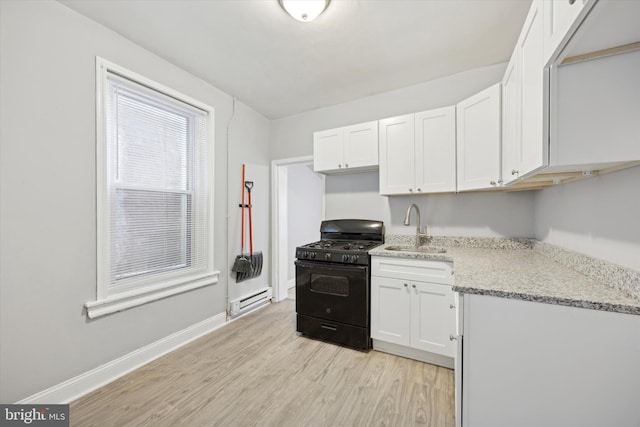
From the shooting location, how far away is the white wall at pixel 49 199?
56.9 inches

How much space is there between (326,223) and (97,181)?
214cm

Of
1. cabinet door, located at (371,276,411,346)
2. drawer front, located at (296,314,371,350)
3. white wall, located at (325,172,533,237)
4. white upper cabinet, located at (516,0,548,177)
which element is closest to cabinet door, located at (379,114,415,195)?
white wall, located at (325,172,533,237)

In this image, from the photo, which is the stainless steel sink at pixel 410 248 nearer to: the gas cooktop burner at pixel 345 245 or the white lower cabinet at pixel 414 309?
the gas cooktop burner at pixel 345 245

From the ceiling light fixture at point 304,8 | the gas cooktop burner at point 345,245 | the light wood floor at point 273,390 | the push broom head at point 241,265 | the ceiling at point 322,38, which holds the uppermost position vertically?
the ceiling at point 322,38

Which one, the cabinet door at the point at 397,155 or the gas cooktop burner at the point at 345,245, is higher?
the cabinet door at the point at 397,155

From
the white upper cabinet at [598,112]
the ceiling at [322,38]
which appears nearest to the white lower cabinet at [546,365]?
the white upper cabinet at [598,112]

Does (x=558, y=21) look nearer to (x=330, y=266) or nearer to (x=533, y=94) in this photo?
(x=533, y=94)

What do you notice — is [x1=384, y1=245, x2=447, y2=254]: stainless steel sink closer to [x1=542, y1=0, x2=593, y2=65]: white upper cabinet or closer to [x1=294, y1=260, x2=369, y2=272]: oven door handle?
[x1=294, y1=260, x2=369, y2=272]: oven door handle

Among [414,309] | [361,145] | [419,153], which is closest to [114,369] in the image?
[414,309]

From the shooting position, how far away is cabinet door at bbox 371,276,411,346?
6.97 feet

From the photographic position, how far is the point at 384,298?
7.24ft

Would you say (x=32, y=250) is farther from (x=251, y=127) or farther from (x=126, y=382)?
(x=251, y=127)

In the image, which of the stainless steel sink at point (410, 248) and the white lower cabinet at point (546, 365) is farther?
the stainless steel sink at point (410, 248)

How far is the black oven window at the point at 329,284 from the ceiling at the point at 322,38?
6.66 feet
